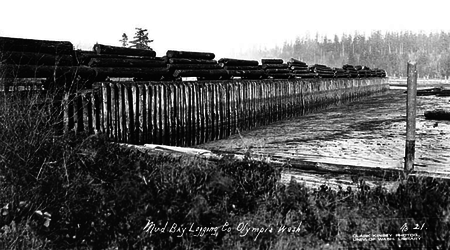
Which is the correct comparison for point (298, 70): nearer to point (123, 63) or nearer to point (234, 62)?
point (234, 62)

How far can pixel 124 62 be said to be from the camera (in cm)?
1131

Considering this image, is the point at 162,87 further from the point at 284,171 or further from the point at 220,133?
the point at 284,171

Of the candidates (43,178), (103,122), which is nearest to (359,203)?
(43,178)

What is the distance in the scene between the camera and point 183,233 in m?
4.42

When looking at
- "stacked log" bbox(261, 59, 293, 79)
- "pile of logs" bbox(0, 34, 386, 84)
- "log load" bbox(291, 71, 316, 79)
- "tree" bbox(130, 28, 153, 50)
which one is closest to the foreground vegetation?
"pile of logs" bbox(0, 34, 386, 84)

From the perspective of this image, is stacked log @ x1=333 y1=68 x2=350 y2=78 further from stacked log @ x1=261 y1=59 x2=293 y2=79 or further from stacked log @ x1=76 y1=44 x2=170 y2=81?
stacked log @ x1=76 y1=44 x2=170 y2=81

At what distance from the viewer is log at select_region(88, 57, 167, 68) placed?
10.2 m

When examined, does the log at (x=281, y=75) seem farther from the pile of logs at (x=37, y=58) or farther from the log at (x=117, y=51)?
the pile of logs at (x=37, y=58)

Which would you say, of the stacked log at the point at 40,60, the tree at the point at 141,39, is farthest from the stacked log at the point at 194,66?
the tree at the point at 141,39

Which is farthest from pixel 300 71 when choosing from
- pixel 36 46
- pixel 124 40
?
pixel 124 40

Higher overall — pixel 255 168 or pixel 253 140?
pixel 255 168

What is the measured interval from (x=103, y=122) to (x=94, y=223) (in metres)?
5.21

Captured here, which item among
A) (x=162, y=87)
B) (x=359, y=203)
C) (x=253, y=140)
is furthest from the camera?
(x=253, y=140)
